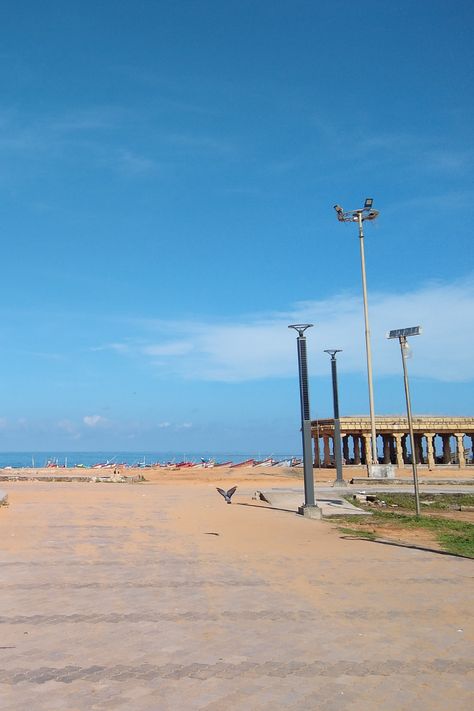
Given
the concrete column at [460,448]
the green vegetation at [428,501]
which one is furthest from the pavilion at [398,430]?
the green vegetation at [428,501]

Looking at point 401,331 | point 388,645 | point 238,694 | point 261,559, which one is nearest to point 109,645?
point 238,694

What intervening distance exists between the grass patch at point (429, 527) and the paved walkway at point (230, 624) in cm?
124

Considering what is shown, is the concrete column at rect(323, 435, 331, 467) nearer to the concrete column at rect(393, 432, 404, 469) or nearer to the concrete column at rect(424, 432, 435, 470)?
the concrete column at rect(393, 432, 404, 469)

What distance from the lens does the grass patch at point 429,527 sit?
43.8ft

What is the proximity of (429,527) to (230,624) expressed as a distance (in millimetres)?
10390

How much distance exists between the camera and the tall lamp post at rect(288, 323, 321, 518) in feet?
57.5

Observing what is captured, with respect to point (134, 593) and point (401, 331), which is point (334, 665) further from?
point (401, 331)

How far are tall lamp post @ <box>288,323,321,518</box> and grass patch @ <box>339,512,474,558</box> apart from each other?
1.08 metres

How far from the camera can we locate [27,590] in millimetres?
8797

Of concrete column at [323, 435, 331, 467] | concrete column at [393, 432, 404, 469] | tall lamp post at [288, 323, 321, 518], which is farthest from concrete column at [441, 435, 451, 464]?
tall lamp post at [288, 323, 321, 518]

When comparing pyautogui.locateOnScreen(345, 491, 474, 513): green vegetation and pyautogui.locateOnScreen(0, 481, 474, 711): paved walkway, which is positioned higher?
pyautogui.locateOnScreen(345, 491, 474, 513): green vegetation

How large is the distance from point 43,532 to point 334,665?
10.2m

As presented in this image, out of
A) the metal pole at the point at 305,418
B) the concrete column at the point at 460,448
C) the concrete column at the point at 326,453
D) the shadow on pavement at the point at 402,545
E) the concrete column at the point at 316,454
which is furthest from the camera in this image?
the concrete column at the point at 316,454

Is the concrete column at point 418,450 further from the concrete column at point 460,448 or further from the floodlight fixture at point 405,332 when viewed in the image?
the floodlight fixture at point 405,332
